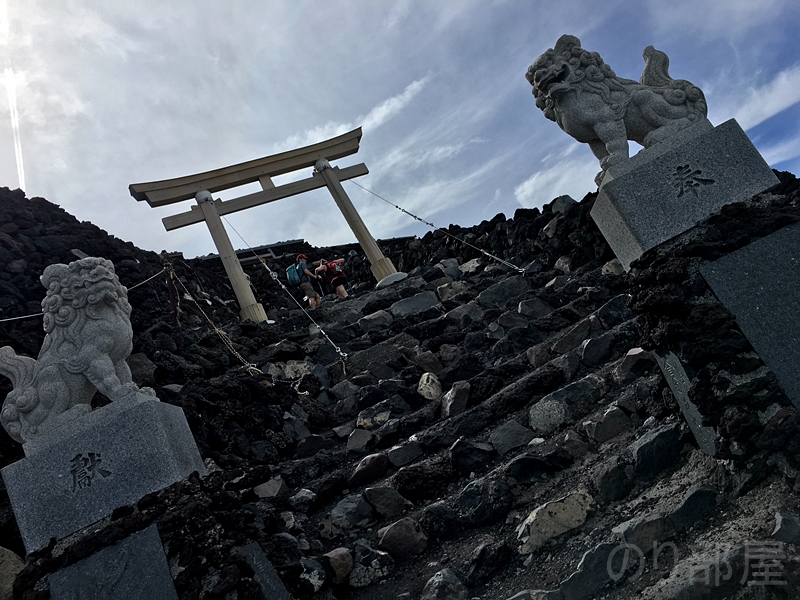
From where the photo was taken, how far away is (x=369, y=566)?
3205 millimetres

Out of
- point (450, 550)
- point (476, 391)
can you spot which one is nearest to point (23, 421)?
point (450, 550)

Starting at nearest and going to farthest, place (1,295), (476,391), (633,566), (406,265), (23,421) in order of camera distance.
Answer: (633,566) < (23,421) < (476,391) < (1,295) < (406,265)

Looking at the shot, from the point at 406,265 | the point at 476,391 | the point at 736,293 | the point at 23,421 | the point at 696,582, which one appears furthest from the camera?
the point at 406,265

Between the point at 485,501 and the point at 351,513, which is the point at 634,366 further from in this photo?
the point at 351,513

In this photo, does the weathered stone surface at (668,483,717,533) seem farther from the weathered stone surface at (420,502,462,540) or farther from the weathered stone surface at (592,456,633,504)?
the weathered stone surface at (420,502,462,540)

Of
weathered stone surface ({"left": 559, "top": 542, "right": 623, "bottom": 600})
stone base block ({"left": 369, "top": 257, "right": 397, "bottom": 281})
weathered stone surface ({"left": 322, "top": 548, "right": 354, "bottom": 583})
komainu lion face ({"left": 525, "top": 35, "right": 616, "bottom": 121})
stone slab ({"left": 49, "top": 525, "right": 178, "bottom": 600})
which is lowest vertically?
weathered stone surface ({"left": 559, "top": 542, "right": 623, "bottom": 600})

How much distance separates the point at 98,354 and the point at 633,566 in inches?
131

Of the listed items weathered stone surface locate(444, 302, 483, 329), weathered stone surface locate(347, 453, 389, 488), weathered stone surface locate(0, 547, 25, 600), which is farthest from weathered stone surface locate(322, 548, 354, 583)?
weathered stone surface locate(444, 302, 483, 329)

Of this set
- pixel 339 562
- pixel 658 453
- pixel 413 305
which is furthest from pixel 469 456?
pixel 413 305

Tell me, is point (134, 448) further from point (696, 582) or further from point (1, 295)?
point (1, 295)

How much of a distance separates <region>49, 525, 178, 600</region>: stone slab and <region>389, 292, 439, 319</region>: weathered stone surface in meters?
5.20

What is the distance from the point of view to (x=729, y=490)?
2.65 metres

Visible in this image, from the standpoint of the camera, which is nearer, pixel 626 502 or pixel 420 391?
pixel 626 502

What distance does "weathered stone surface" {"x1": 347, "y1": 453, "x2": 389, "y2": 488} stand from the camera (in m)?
4.02
